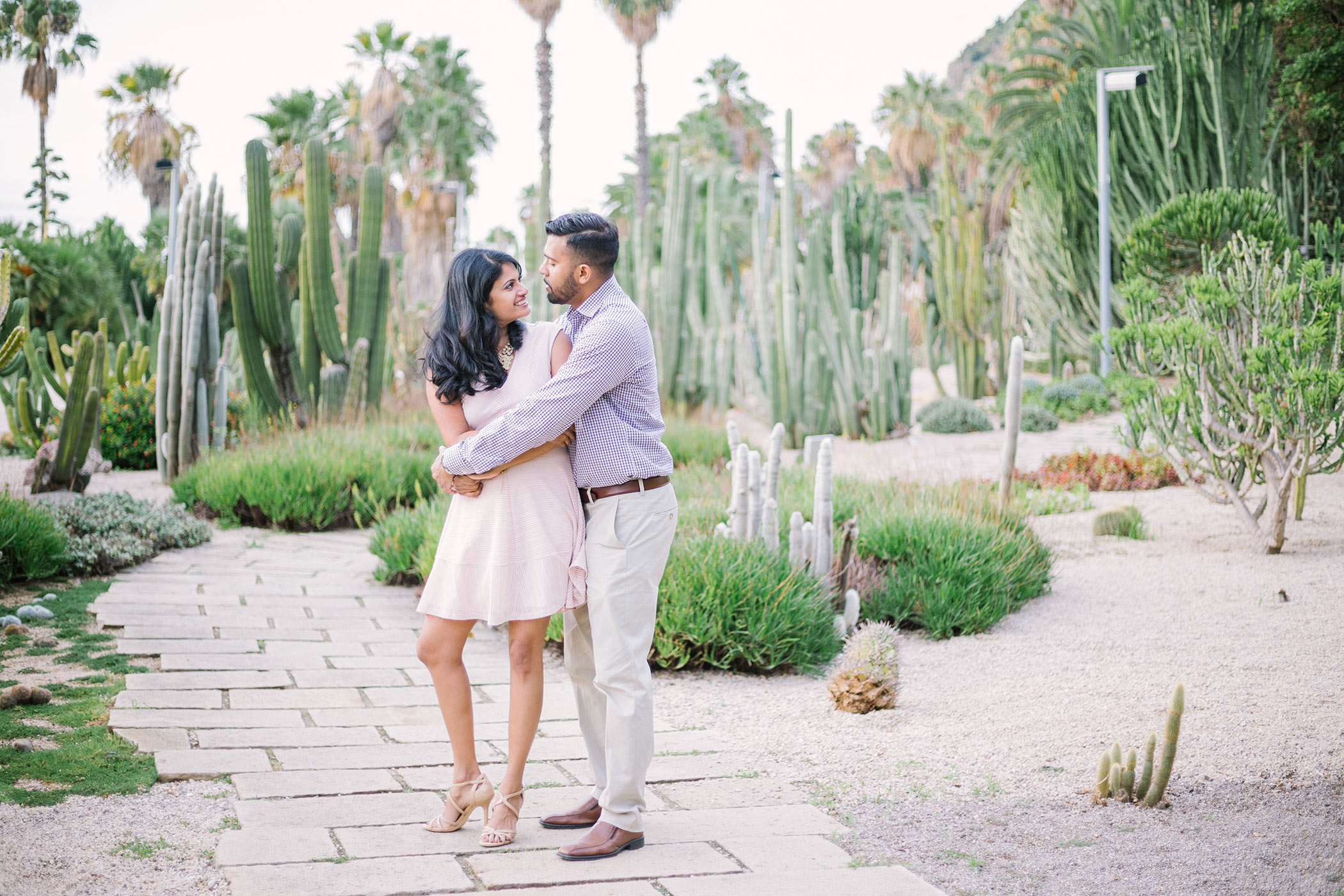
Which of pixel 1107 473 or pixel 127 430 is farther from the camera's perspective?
pixel 127 430

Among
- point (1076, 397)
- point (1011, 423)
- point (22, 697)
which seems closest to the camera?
point (22, 697)

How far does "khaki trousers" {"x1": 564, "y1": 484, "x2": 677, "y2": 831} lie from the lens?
283 centimetres

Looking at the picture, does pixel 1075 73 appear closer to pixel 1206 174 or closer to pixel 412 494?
pixel 1206 174

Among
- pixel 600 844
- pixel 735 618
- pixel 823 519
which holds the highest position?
pixel 823 519

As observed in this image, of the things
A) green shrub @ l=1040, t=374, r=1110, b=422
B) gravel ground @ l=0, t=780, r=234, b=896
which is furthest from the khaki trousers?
green shrub @ l=1040, t=374, r=1110, b=422

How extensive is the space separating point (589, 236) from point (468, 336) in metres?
0.42

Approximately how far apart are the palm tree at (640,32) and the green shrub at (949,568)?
24.8 meters

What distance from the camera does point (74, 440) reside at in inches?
340

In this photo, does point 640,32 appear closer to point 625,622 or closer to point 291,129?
point 291,129

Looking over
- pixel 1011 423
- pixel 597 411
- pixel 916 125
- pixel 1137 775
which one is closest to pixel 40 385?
pixel 1011 423

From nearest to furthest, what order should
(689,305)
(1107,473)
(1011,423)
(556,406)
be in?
(556,406)
(1011,423)
(1107,473)
(689,305)

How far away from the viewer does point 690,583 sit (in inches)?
199

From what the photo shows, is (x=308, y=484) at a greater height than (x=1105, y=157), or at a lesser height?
lesser

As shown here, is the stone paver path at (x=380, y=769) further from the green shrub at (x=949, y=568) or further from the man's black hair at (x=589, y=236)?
the green shrub at (x=949, y=568)
